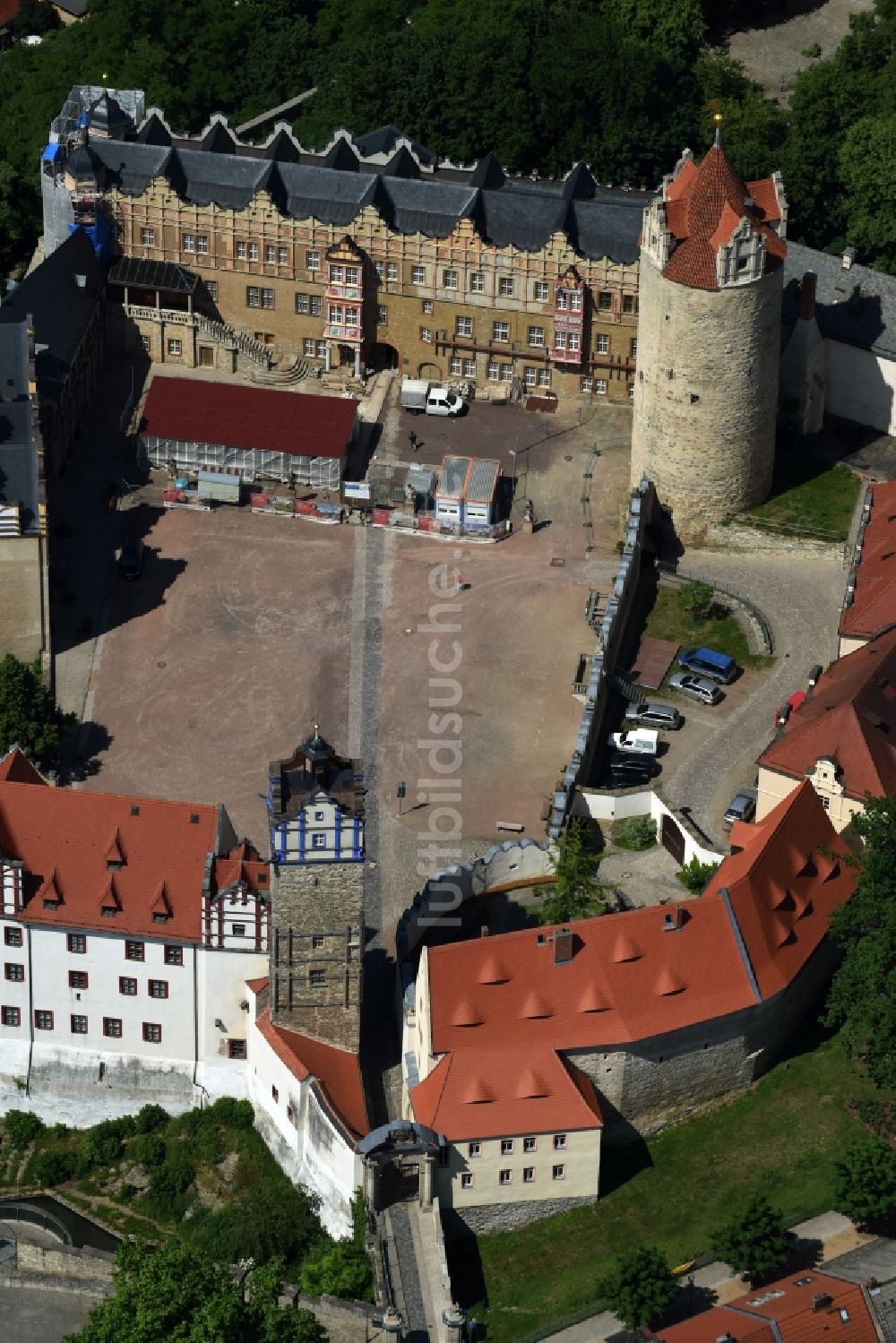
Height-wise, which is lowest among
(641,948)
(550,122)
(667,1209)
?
(667,1209)

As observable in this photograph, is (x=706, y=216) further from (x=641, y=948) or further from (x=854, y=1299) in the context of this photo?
(x=854, y=1299)

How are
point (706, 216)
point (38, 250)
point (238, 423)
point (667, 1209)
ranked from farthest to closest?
1. point (38, 250)
2. point (238, 423)
3. point (706, 216)
4. point (667, 1209)

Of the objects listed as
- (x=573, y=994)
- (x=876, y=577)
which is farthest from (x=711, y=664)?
(x=573, y=994)

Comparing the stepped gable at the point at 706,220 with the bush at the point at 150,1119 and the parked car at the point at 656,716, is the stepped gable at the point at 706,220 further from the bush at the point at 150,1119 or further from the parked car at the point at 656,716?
the bush at the point at 150,1119

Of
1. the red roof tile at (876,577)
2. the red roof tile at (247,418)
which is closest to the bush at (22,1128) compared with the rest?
the red roof tile at (876,577)

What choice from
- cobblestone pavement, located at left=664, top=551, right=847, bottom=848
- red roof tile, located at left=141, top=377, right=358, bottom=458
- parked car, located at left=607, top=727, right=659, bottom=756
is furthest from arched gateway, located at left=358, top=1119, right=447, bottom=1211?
red roof tile, located at left=141, top=377, right=358, bottom=458

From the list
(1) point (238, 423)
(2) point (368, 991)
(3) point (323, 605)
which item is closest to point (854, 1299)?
(2) point (368, 991)
